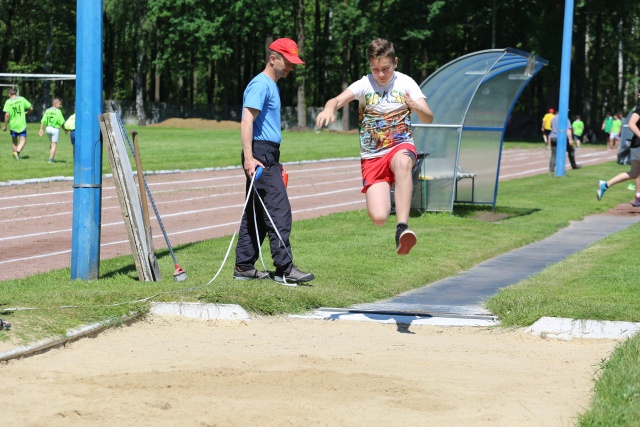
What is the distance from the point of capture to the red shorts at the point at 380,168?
8.81 metres

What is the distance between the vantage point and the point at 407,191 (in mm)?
8750

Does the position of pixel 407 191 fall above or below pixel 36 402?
above

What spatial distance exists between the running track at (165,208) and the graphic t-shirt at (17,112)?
4763mm

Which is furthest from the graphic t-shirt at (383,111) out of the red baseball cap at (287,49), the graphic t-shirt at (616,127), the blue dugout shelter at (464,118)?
the graphic t-shirt at (616,127)

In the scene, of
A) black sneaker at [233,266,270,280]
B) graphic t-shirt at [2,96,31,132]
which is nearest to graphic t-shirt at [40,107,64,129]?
graphic t-shirt at [2,96,31,132]

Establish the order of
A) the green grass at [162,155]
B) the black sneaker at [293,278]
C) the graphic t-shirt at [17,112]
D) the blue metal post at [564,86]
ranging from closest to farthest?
1. the black sneaker at [293,278]
2. the green grass at [162,155]
3. the graphic t-shirt at [17,112]
4. the blue metal post at [564,86]

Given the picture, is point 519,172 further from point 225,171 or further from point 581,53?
point 581,53

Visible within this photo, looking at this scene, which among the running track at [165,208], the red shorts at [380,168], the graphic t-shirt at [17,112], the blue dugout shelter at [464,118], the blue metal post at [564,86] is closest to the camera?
the red shorts at [380,168]

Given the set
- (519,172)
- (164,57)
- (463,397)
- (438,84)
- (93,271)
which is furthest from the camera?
(164,57)

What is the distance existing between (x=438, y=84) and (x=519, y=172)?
15.9 metres

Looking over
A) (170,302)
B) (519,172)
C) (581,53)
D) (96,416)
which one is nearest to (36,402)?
(96,416)

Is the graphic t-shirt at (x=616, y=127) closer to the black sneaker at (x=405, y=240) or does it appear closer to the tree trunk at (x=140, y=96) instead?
the tree trunk at (x=140, y=96)

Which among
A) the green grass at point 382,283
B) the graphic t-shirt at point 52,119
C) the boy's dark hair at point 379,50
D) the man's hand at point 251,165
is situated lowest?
the green grass at point 382,283

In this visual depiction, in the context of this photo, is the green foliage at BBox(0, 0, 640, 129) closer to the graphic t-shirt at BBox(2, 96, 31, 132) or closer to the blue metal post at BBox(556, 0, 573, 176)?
the blue metal post at BBox(556, 0, 573, 176)
